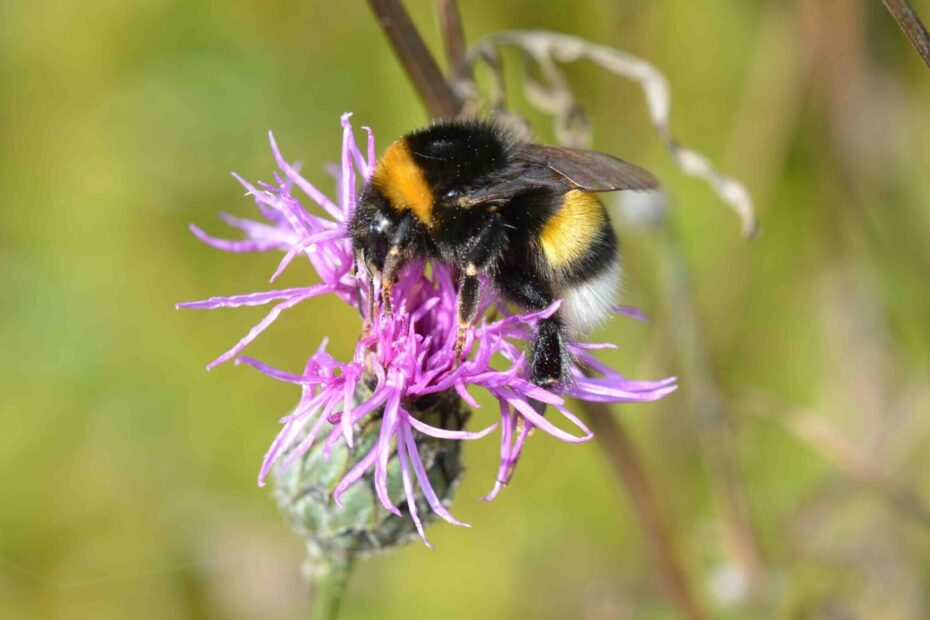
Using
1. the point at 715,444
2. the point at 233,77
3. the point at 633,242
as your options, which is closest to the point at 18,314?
the point at 233,77

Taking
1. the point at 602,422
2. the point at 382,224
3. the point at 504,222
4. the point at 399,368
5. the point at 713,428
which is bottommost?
the point at 713,428

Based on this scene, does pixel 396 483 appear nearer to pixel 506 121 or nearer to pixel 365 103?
pixel 506 121

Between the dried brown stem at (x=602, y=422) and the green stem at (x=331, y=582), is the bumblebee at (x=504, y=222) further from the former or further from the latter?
the green stem at (x=331, y=582)

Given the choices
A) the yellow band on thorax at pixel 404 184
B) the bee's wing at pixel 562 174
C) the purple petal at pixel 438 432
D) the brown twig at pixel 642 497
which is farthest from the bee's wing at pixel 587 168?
the brown twig at pixel 642 497

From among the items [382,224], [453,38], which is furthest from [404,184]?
[453,38]

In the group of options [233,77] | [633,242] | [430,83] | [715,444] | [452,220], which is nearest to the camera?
[452,220]

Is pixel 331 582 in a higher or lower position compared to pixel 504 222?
lower

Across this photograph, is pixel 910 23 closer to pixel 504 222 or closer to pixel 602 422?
pixel 504 222
